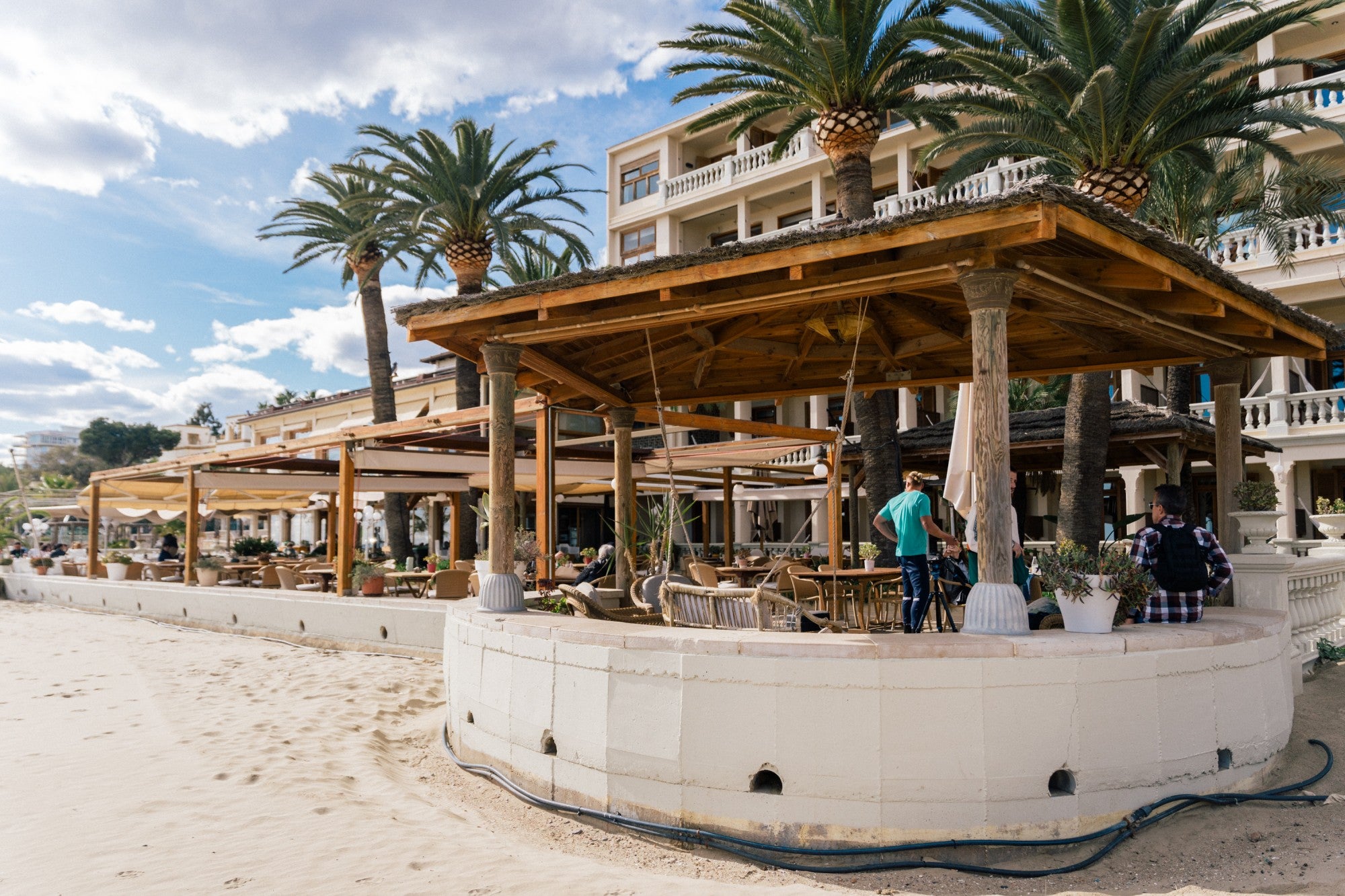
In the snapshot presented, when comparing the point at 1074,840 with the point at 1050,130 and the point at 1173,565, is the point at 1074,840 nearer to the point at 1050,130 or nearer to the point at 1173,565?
the point at 1173,565

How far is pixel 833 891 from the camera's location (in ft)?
14.5

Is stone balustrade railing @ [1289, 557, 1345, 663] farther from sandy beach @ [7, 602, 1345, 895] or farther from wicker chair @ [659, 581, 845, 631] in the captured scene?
wicker chair @ [659, 581, 845, 631]

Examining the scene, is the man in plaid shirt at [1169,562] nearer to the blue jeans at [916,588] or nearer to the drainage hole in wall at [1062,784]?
the drainage hole in wall at [1062,784]

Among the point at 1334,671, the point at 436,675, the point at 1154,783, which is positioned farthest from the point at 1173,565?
the point at 436,675

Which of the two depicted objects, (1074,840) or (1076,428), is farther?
(1076,428)

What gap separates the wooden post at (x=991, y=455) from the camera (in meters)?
5.18

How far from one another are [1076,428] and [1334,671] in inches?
178

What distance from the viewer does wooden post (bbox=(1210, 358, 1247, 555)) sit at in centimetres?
760

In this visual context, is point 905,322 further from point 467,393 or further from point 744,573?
point 467,393

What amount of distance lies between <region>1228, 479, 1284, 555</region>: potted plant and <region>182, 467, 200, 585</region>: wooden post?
52.0ft

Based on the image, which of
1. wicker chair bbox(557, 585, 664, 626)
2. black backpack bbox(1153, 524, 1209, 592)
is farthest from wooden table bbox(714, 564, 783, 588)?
black backpack bbox(1153, 524, 1209, 592)

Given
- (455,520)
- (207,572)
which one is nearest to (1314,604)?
(455,520)

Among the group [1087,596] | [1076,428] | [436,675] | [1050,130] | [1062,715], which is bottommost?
[436,675]

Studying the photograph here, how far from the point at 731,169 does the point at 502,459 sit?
2119cm
